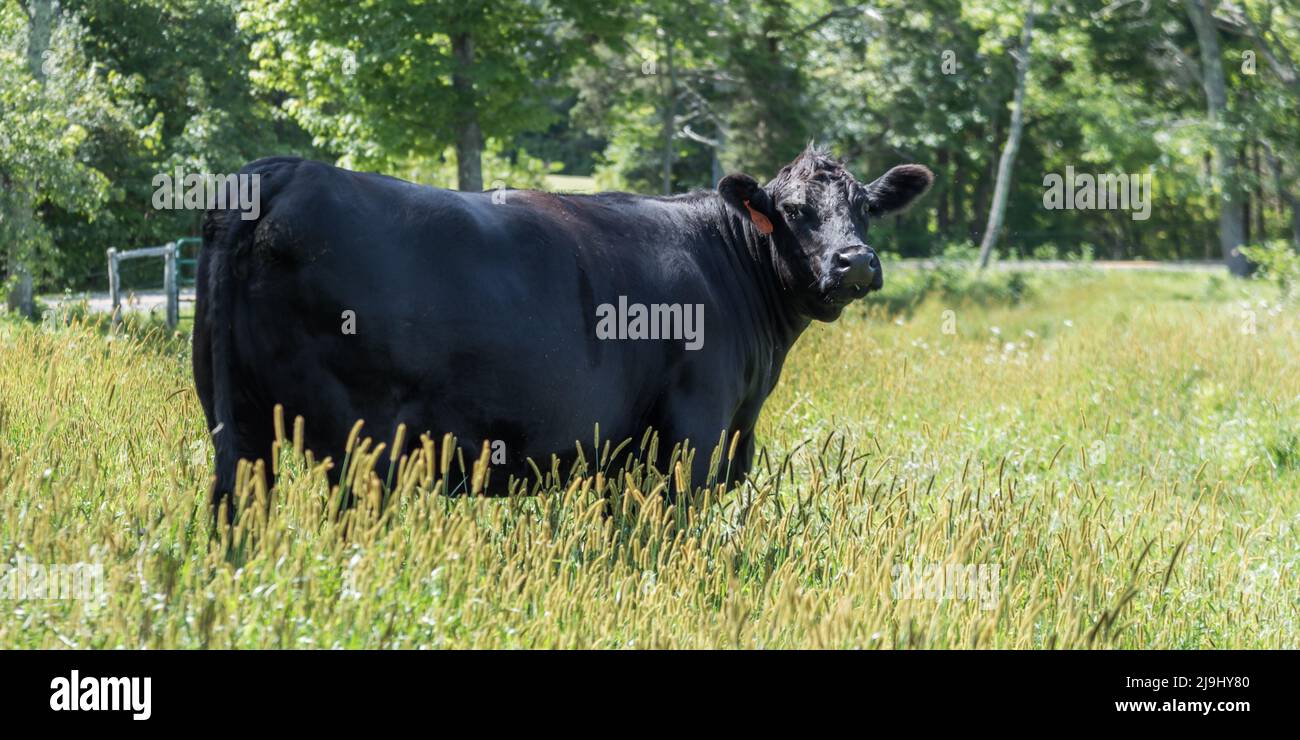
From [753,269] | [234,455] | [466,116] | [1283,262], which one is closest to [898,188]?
[753,269]

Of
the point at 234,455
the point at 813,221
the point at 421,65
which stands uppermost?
the point at 421,65

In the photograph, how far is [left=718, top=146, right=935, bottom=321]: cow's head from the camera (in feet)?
20.9

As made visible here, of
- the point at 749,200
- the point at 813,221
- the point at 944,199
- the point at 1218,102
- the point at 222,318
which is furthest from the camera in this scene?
the point at 944,199

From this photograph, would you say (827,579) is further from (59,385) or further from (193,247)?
(193,247)

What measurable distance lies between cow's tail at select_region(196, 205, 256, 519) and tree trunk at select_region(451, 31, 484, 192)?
45.4ft

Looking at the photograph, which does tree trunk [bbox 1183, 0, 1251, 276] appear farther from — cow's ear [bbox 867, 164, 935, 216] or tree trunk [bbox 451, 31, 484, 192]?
cow's ear [bbox 867, 164, 935, 216]

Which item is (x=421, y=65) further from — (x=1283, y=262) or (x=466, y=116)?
(x=1283, y=262)

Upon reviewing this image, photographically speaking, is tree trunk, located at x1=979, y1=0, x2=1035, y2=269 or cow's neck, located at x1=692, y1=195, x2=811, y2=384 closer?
cow's neck, located at x1=692, y1=195, x2=811, y2=384

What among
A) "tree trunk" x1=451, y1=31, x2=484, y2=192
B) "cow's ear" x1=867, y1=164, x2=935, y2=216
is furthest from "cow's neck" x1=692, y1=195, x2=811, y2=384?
"tree trunk" x1=451, y1=31, x2=484, y2=192

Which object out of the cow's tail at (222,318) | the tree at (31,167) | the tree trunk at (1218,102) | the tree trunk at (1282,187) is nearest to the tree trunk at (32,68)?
the tree at (31,167)

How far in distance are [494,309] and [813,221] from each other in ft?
7.07

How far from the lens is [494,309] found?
5188mm

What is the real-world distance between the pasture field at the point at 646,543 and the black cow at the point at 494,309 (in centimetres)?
29
